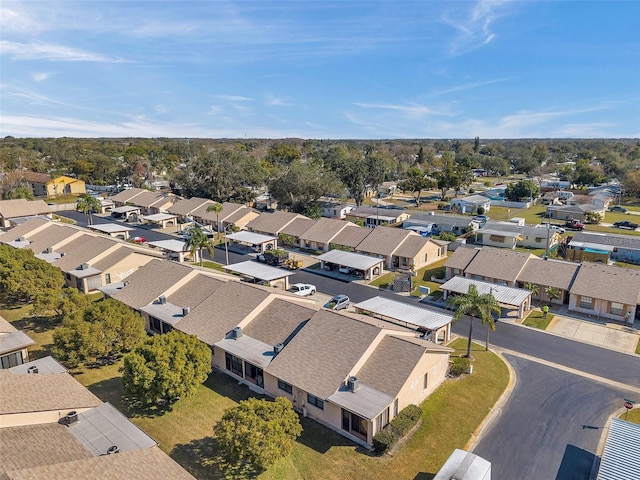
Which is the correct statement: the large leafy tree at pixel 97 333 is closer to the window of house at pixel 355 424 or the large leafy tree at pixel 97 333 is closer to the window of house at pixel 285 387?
the window of house at pixel 285 387

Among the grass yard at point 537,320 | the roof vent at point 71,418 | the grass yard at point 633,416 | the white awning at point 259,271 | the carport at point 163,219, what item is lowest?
the grass yard at point 633,416

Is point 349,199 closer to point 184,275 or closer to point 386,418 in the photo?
point 184,275

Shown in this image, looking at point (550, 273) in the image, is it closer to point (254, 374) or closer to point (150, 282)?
point (254, 374)

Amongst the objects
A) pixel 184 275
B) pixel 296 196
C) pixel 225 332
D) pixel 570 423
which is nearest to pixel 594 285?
pixel 570 423

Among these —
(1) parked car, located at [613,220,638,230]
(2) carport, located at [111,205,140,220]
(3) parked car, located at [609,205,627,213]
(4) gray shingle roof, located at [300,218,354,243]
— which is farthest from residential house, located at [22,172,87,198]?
(3) parked car, located at [609,205,627,213]

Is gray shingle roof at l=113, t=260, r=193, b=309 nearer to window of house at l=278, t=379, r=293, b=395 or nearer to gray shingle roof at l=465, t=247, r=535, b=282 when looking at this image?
window of house at l=278, t=379, r=293, b=395

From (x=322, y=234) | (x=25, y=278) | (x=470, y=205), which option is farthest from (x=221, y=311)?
(x=470, y=205)

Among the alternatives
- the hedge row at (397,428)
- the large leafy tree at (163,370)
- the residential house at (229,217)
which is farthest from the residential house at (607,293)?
the residential house at (229,217)
